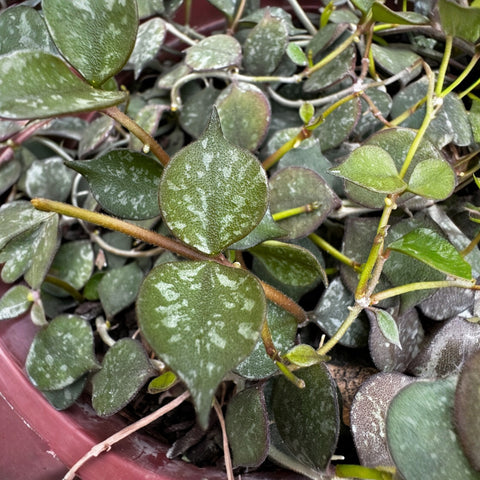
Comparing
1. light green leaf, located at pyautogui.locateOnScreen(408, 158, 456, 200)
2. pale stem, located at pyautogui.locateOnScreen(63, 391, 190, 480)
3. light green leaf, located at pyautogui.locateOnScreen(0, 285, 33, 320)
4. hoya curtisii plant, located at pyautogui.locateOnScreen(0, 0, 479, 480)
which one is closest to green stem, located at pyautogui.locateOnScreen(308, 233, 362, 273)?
hoya curtisii plant, located at pyautogui.locateOnScreen(0, 0, 479, 480)

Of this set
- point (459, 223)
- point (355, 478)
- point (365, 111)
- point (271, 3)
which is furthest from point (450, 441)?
point (271, 3)

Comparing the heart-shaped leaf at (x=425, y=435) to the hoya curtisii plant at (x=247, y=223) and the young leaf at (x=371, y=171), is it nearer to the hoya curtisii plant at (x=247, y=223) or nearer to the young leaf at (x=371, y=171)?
the hoya curtisii plant at (x=247, y=223)

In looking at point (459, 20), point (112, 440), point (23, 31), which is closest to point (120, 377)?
point (112, 440)

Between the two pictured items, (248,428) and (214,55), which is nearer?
(248,428)

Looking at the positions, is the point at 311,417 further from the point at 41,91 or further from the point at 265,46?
the point at 265,46

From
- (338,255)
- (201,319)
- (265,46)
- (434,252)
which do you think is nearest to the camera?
(201,319)

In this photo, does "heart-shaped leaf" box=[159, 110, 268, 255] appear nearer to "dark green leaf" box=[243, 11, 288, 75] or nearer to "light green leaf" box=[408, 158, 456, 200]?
"light green leaf" box=[408, 158, 456, 200]

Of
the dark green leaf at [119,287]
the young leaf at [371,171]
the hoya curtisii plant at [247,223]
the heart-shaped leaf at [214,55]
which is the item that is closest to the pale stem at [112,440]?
the hoya curtisii plant at [247,223]
